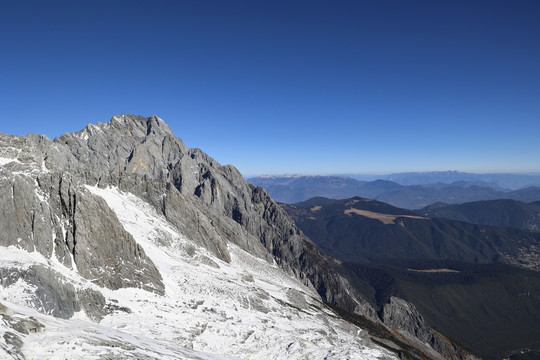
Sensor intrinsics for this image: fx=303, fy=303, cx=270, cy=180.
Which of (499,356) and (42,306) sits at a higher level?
(42,306)

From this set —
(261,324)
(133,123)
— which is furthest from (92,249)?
(133,123)

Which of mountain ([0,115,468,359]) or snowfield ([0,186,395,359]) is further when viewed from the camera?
mountain ([0,115,468,359])

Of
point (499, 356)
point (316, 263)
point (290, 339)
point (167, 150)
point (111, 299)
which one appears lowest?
point (499, 356)

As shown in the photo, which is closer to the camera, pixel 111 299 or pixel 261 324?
pixel 111 299

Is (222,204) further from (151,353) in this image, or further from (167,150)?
(151,353)

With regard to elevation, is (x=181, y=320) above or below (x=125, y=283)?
below

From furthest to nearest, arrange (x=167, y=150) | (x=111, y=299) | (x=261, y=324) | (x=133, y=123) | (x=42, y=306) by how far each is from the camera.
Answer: (x=133, y=123)
(x=167, y=150)
(x=261, y=324)
(x=111, y=299)
(x=42, y=306)

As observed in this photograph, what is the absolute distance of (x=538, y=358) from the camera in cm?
18112

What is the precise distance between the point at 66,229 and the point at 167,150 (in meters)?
115

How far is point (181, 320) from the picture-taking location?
177ft

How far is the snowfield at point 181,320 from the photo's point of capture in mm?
32875

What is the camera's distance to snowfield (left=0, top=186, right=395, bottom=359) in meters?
32.9

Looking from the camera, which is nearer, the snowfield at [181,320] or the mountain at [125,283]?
the snowfield at [181,320]

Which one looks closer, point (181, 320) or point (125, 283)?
point (181, 320)
